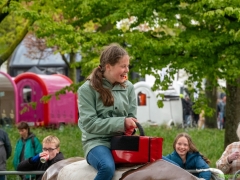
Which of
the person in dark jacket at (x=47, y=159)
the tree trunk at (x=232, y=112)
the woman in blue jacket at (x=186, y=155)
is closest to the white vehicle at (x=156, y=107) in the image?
the tree trunk at (x=232, y=112)

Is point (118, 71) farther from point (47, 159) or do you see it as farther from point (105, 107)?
point (47, 159)

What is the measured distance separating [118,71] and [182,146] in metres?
3.40

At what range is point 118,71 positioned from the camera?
6.51 meters

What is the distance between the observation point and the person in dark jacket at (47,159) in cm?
1001

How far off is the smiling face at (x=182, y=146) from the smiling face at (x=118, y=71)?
129 inches

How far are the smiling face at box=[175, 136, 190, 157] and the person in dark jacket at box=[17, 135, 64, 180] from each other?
1.66m

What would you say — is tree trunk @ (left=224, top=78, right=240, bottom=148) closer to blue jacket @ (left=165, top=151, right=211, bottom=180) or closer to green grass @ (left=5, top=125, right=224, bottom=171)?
green grass @ (left=5, top=125, right=224, bottom=171)

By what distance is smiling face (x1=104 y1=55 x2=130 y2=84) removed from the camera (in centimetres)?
648

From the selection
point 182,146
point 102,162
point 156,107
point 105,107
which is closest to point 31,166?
point 182,146

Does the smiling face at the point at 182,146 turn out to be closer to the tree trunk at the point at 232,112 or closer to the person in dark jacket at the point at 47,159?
the person in dark jacket at the point at 47,159

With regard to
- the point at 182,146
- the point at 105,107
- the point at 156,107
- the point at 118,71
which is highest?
the point at 156,107

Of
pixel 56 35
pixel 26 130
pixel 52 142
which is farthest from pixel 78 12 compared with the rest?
pixel 52 142

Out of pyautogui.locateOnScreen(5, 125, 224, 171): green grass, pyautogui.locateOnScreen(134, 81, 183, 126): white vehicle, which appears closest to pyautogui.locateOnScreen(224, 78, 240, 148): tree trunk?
pyautogui.locateOnScreen(5, 125, 224, 171): green grass

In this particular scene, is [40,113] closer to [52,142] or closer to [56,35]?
[56,35]
